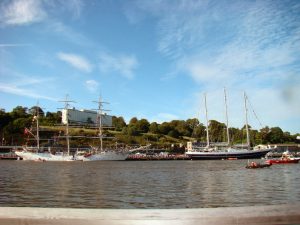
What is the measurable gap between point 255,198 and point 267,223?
25.0 meters

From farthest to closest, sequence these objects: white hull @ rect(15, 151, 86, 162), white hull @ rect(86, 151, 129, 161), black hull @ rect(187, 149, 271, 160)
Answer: white hull @ rect(86, 151, 129, 161) < white hull @ rect(15, 151, 86, 162) < black hull @ rect(187, 149, 271, 160)

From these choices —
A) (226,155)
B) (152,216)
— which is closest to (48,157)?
(226,155)

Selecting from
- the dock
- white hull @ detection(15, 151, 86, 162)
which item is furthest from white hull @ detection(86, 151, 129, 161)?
the dock

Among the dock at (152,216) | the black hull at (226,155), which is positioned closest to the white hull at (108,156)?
the black hull at (226,155)

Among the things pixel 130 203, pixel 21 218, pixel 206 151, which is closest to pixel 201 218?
pixel 21 218

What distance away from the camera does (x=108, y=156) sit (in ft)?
506

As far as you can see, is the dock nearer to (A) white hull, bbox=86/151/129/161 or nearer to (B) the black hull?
(B) the black hull

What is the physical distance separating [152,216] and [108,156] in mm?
150106

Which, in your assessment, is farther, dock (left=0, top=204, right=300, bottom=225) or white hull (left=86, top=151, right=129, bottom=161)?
white hull (left=86, top=151, right=129, bottom=161)

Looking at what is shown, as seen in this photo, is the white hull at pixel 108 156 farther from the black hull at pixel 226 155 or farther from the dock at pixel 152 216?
the dock at pixel 152 216

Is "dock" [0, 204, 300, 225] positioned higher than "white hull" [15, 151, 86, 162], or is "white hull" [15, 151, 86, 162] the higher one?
"white hull" [15, 151, 86, 162]

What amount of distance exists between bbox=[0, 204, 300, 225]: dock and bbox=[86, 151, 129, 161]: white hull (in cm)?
14445

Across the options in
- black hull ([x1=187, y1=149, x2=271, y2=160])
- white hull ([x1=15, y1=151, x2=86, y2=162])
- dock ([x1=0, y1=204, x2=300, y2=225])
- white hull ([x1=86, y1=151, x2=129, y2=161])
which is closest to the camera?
dock ([x1=0, y1=204, x2=300, y2=225])

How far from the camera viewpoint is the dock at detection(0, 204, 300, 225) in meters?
5.76
